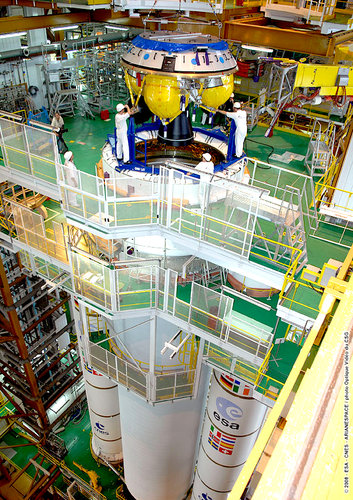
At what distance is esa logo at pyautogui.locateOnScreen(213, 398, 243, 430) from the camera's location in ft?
39.2

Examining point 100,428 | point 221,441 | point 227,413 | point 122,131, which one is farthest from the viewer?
point 100,428

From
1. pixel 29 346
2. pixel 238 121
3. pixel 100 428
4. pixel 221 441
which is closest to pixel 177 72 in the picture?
pixel 238 121

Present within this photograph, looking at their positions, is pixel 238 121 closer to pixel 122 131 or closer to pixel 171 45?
pixel 171 45

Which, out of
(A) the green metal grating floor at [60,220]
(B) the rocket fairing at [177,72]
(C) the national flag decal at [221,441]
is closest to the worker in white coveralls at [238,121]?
(B) the rocket fairing at [177,72]

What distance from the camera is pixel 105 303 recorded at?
10781 millimetres

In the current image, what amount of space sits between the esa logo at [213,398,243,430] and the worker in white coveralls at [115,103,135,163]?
24.5ft

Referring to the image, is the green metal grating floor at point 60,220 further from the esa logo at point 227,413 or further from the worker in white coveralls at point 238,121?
the esa logo at point 227,413

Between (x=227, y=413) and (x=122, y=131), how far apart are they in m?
8.53

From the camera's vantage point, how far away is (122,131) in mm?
11219

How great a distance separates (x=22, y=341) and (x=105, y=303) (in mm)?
5529

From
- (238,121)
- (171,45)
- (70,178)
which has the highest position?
(171,45)

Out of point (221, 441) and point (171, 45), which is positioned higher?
point (171, 45)

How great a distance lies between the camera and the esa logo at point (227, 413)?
39.2ft

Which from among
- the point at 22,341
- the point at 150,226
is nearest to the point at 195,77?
the point at 150,226
